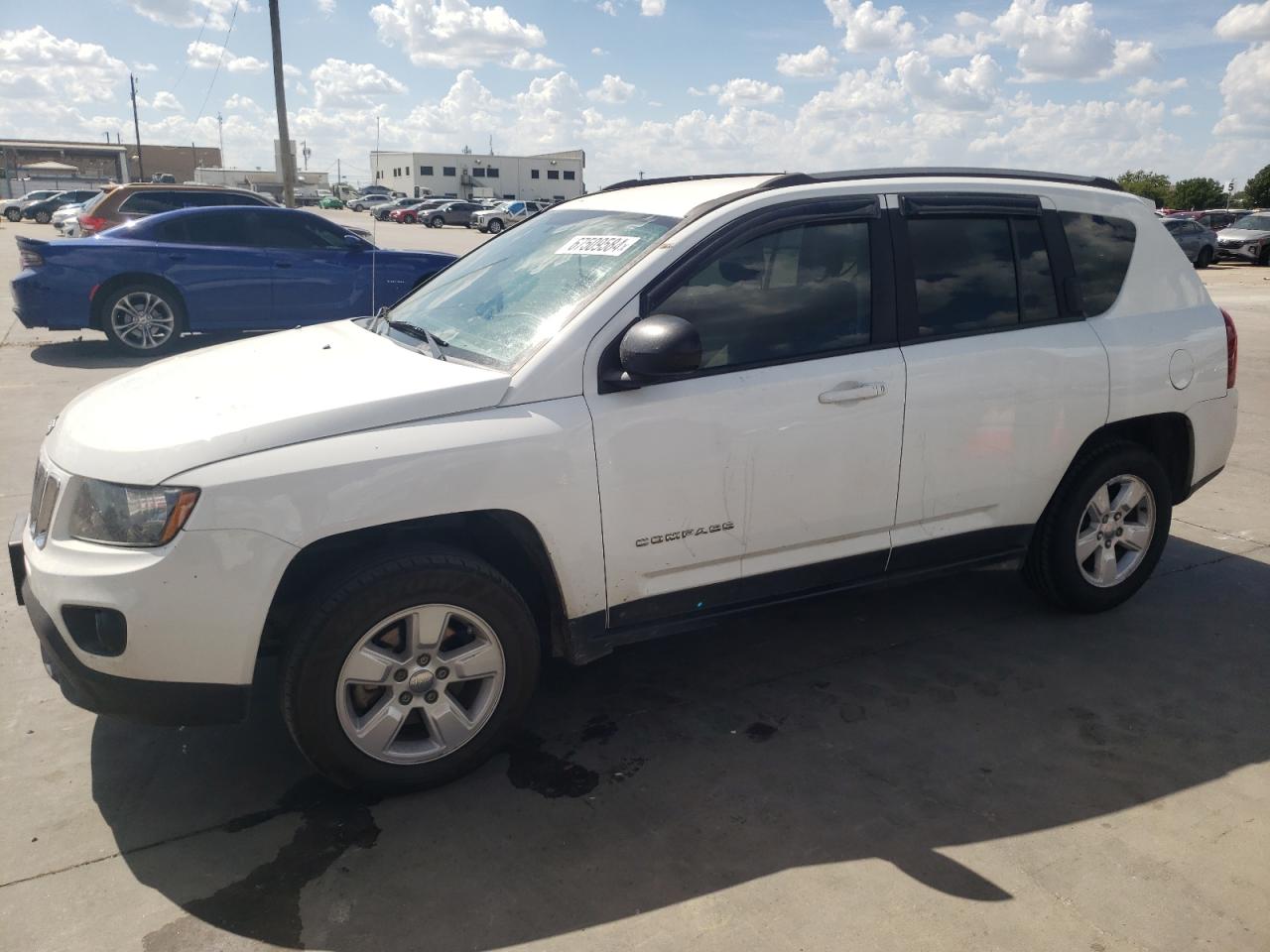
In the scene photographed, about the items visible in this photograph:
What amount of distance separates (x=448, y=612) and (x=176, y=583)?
0.76 metres

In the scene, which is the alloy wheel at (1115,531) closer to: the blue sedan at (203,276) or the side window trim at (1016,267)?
the side window trim at (1016,267)

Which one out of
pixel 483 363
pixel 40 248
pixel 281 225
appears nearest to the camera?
pixel 483 363

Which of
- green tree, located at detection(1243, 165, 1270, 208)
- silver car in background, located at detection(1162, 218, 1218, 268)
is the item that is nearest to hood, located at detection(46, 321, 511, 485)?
silver car in background, located at detection(1162, 218, 1218, 268)

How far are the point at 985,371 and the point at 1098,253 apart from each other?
37.9 inches

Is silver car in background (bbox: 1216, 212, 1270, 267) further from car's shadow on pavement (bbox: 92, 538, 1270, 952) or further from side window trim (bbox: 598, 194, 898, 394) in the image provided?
side window trim (bbox: 598, 194, 898, 394)

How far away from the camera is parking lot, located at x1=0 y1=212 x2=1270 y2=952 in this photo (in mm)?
2660

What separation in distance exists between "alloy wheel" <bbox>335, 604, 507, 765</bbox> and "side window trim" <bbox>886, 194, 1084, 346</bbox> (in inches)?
75.5

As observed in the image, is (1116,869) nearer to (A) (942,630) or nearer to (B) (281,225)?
(A) (942,630)

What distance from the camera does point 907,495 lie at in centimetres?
384

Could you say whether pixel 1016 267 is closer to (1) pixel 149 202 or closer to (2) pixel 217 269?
(2) pixel 217 269

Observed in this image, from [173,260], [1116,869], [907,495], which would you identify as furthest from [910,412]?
[173,260]

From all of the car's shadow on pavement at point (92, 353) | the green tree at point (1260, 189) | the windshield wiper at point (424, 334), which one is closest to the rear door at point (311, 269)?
the car's shadow on pavement at point (92, 353)

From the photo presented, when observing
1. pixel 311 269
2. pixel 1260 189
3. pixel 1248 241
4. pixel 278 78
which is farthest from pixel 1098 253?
pixel 1260 189

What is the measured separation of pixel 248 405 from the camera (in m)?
3.07
